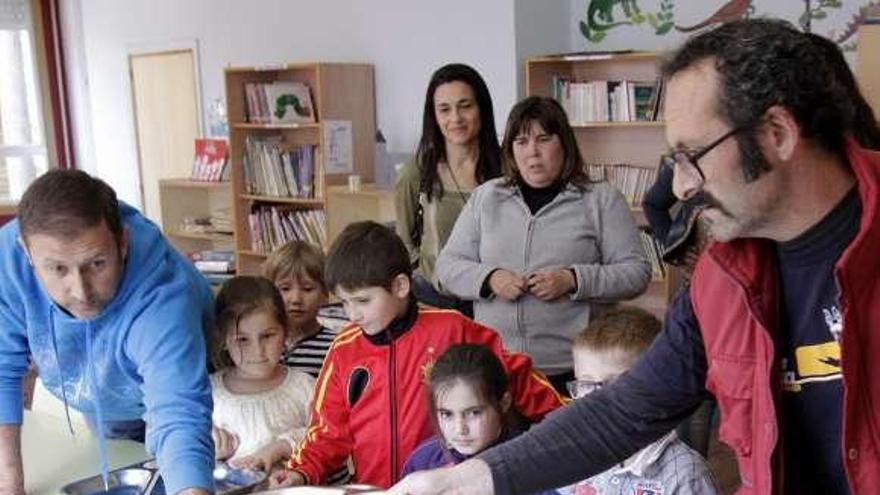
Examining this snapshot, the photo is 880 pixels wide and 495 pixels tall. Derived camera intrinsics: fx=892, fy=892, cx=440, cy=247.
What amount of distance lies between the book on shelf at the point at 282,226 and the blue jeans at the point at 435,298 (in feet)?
8.67

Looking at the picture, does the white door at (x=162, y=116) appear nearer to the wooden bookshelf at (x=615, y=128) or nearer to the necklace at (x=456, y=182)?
the wooden bookshelf at (x=615, y=128)

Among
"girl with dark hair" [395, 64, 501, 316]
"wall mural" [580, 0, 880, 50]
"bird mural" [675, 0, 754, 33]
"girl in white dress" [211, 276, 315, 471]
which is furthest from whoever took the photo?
"bird mural" [675, 0, 754, 33]

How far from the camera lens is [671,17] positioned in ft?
15.1

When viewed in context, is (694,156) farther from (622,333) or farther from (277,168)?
(277,168)

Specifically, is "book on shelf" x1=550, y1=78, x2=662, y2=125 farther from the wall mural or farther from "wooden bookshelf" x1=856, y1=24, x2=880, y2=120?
"wooden bookshelf" x1=856, y1=24, x2=880, y2=120

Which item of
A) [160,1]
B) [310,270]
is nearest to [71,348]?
[310,270]

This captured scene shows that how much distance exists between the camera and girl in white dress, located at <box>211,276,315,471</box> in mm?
2209

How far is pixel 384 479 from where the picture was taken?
2.01 m

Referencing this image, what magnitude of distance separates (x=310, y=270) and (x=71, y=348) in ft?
3.56

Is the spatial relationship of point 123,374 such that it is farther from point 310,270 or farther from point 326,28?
point 326,28

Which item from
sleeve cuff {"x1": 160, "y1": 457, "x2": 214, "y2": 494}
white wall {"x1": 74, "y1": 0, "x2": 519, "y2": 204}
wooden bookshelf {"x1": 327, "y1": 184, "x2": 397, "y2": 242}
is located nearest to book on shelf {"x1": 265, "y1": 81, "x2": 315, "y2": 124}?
white wall {"x1": 74, "y1": 0, "x2": 519, "y2": 204}

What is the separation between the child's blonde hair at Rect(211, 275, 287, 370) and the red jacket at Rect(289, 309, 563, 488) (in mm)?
266

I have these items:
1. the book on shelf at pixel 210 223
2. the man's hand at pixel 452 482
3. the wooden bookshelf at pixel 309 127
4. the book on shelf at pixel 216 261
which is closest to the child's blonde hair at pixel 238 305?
the man's hand at pixel 452 482

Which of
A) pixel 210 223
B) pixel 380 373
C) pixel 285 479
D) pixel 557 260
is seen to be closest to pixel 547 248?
pixel 557 260
